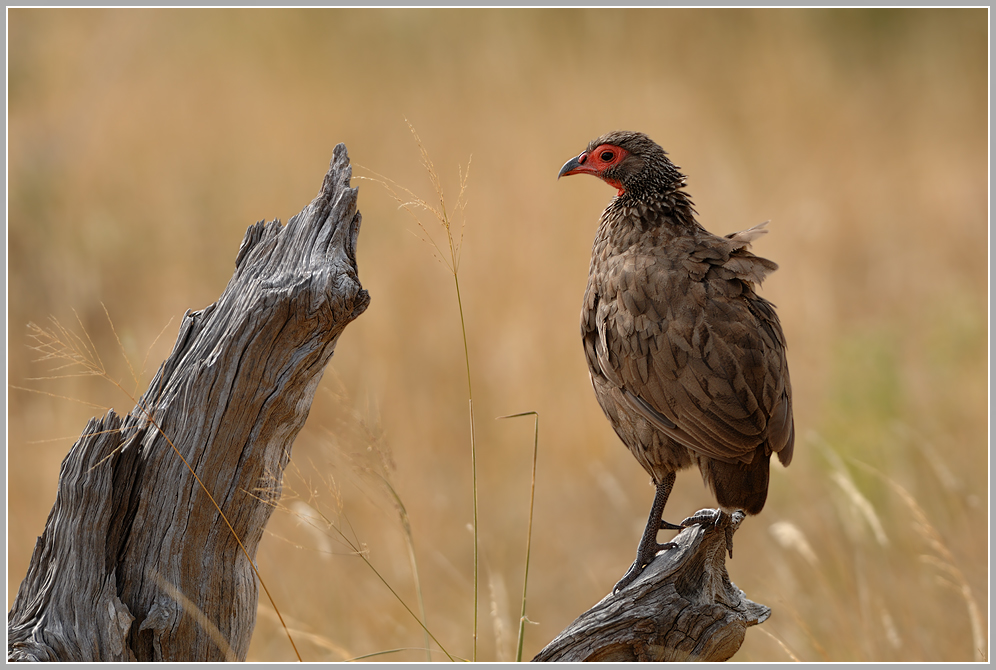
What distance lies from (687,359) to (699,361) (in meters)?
0.04

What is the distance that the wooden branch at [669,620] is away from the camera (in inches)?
93.5

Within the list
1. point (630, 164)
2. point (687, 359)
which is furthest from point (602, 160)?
point (687, 359)

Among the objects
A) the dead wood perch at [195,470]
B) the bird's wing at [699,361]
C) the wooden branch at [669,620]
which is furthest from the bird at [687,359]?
the dead wood perch at [195,470]

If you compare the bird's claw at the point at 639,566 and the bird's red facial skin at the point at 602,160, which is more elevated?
the bird's red facial skin at the point at 602,160

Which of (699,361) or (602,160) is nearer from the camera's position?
(699,361)

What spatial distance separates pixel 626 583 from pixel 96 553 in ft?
5.19

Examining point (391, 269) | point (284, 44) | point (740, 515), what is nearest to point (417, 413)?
point (391, 269)

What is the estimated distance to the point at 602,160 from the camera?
118 inches

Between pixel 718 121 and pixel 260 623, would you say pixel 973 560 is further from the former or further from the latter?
pixel 718 121

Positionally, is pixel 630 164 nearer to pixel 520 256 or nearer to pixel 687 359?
pixel 687 359

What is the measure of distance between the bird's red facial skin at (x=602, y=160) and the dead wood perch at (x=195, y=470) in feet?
3.47

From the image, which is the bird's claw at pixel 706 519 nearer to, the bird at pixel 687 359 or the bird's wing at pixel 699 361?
the bird at pixel 687 359

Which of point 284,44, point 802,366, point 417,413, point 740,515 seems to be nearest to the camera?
point 740,515

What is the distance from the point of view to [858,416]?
550cm
